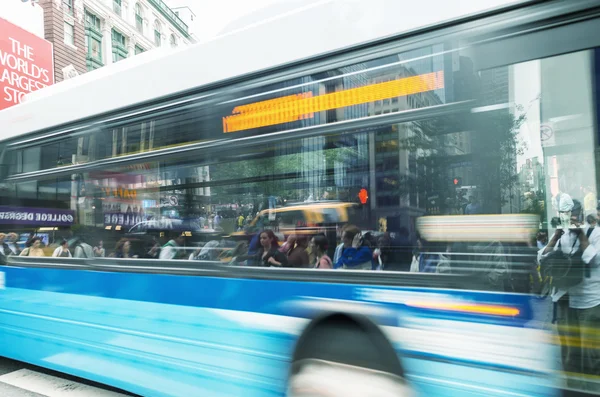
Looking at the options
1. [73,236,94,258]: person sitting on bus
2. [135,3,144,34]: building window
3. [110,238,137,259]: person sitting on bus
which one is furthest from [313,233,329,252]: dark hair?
[135,3,144,34]: building window

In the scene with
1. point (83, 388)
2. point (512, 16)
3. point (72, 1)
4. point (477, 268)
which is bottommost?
point (83, 388)

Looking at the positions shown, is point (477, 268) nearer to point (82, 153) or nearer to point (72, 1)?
point (82, 153)

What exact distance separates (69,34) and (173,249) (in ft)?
86.6

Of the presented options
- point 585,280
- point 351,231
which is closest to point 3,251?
point 351,231

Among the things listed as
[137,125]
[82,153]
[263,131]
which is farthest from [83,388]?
[263,131]

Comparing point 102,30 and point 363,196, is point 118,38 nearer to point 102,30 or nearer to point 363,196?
point 102,30

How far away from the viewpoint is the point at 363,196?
2.79 meters

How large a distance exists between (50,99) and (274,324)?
329 centimetres

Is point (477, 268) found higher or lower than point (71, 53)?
lower

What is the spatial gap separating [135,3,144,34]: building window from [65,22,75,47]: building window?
27.8ft

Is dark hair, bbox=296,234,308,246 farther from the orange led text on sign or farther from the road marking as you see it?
the road marking

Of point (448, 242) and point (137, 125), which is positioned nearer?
point (448, 242)

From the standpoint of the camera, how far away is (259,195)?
126 inches

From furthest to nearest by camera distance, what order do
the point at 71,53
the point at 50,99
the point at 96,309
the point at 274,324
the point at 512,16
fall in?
the point at 71,53 < the point at 50,99 < the point at 96,309 < the point at 274,324 < the point at 512,16
